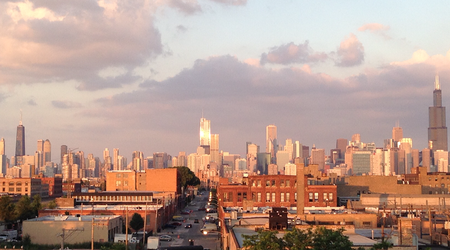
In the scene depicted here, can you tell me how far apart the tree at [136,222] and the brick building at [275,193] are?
17.2 meters

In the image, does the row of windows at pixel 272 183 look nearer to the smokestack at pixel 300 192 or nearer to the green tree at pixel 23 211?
the smokestack at pixel 300 192

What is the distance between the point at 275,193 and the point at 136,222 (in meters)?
25.6

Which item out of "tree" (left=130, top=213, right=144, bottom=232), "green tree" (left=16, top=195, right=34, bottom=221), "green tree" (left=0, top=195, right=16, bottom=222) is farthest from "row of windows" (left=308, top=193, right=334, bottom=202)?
"green tree" (left=0, top=195, right=16, bottom=222)

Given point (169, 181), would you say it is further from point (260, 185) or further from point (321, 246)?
point (321, 246)

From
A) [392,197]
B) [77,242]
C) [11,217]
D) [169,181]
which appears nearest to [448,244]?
[77,242]

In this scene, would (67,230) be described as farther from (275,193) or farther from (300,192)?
(275,193)

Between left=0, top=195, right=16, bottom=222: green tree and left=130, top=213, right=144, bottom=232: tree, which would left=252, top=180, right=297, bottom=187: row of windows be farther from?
left=0, top=195, right=16, bottom=222: green tree

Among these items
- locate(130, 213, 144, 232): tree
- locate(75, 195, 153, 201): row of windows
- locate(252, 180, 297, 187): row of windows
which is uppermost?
locate(252, 180, 297, 187): row of windows

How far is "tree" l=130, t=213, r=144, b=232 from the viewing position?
3888 inches

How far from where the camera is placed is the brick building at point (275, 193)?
10819 cm

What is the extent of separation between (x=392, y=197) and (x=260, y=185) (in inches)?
1007

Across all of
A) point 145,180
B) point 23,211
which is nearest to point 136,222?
point 23,211

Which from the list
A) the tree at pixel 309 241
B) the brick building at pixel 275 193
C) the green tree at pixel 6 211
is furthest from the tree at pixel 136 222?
the tree at pixel 309 241

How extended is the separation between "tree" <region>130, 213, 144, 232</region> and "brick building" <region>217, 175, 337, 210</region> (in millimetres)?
17223
